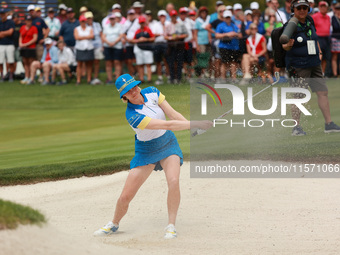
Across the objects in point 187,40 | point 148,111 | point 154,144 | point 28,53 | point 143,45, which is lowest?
point 28,53

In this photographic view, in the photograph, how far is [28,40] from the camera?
21094 millimetres

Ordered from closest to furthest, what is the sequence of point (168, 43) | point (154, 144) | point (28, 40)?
1. point (154, 144)
2. point (168, 43)
3. point (28, 40)

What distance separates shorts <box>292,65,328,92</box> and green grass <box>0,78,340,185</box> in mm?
839

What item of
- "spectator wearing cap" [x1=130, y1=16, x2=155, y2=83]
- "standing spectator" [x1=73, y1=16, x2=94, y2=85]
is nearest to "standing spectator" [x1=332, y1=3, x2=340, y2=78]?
"spectator wearing cap" [x1=130, y1=16, x2=155, y2=83]

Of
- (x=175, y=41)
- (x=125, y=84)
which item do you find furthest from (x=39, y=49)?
(x=125, y=84)

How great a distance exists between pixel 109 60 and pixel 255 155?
10.0 meters

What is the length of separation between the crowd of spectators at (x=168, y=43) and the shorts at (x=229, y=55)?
25mm

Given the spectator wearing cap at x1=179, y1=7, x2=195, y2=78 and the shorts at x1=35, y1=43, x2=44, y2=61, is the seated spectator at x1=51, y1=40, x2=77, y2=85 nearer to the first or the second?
the shorts at x1=35, y1=43, x2=44, y2=61

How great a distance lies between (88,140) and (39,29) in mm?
9214

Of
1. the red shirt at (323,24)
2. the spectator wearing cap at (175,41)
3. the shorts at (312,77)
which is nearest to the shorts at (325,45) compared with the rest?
the red shirt at (323,24)

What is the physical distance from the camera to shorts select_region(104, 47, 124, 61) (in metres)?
19.8

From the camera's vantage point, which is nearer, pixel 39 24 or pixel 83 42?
pixel 83 42

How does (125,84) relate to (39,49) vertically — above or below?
above

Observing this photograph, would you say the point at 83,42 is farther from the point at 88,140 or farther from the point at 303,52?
the point at 303,52
